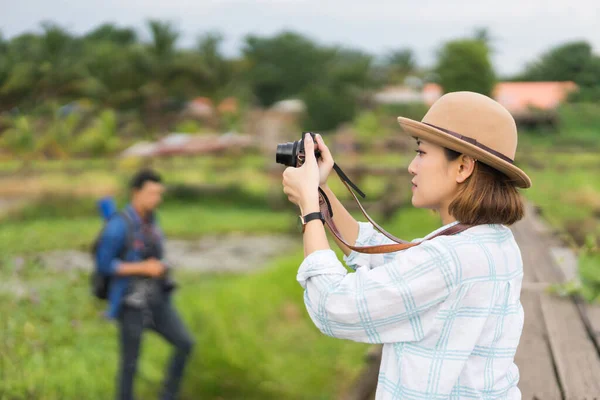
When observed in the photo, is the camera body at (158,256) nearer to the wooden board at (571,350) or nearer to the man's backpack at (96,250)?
the man's backpack at (96,250)

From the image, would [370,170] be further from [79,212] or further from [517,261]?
[517,261]

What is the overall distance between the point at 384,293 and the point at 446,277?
0.11 m

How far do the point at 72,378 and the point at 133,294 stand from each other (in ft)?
3.35

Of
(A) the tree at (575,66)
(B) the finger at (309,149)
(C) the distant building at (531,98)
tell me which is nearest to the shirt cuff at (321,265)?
(B) the finger at (309,149)

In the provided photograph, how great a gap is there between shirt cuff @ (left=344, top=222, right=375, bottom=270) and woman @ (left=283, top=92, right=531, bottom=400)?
24 cm

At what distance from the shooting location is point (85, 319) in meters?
5.48

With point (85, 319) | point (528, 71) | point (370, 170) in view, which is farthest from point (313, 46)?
point (85, 319)

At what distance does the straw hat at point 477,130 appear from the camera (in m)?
1.14

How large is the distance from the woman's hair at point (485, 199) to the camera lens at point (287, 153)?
0.97ft

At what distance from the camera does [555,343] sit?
216 cm

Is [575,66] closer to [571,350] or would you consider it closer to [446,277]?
[571,350]

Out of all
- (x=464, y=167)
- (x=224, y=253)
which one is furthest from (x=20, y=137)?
(x=464, y=167)

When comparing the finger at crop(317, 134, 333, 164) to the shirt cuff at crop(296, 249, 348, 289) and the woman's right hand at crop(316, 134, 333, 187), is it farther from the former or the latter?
the shirt cuff at crop(296, 249, 348, 289)

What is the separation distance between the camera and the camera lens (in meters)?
1.25
